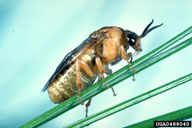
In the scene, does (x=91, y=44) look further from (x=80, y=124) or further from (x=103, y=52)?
(x=80, y=124)

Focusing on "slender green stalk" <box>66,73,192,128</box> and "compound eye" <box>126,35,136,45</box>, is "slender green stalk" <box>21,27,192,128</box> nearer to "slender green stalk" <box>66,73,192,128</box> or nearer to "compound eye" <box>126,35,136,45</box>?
"slender green stalk" <box>66,73,192,128</box>

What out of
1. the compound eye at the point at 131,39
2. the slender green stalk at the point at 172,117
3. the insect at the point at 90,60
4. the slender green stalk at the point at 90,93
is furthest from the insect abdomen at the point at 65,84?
the slender green stalk at the point at 172,117

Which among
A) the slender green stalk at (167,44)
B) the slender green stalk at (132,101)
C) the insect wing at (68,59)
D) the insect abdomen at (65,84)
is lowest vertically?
the slender green stalk at (132,101)

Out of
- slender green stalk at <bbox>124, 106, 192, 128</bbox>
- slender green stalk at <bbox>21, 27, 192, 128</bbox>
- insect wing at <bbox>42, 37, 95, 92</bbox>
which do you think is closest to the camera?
slender green stalk at <bbox>124, 106, 192, 128</bbox>

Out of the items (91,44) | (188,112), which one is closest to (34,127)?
(188,112)

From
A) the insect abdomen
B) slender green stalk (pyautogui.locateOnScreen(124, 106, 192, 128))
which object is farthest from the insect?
slender green stalk (pyautogui.locateOnScreen(124, 106, 192, 128))

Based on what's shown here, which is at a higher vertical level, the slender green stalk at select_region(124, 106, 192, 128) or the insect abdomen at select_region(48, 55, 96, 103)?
the insect abdomen at select_region(48, 55, 96, 103)

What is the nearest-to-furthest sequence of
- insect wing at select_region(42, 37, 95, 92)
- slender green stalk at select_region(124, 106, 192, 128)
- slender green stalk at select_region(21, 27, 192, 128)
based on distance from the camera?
slender green stalk at select_region(124, 106, 192, 128) → slender green stalk at select_region(21, 27, 192, 128) → insect wing at select_region(42, 37, 95, 92)

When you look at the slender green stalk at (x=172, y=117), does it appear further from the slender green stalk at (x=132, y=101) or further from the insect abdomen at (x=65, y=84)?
the insect abdomen at (x=65, y=84)
